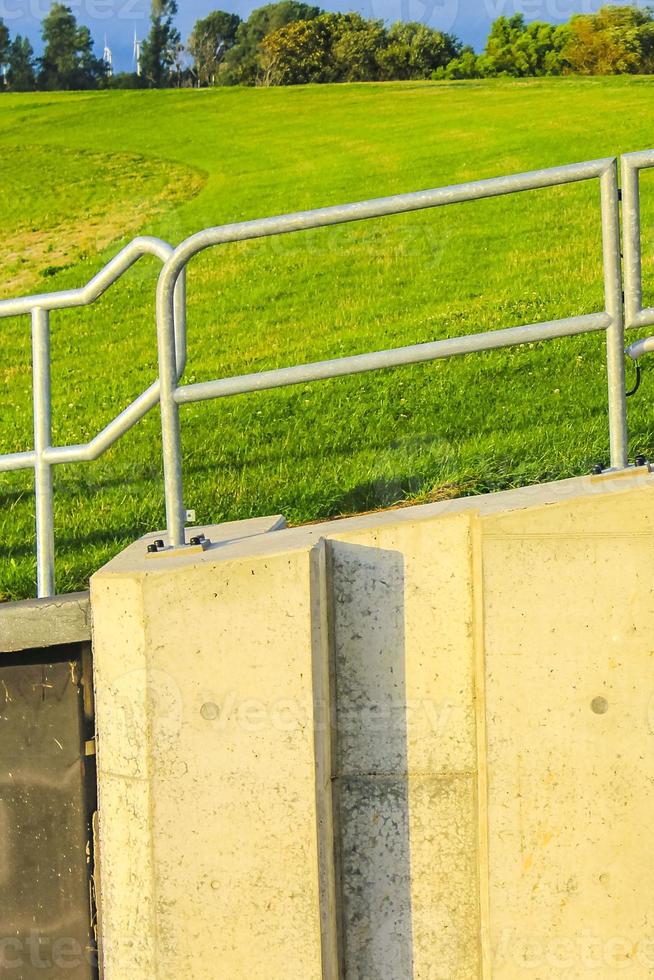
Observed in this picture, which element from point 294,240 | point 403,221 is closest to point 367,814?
point 294,240

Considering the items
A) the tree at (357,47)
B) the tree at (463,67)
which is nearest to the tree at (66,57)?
the tree at (357,47)

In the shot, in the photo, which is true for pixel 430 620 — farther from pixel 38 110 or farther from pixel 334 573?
pixel 38 110

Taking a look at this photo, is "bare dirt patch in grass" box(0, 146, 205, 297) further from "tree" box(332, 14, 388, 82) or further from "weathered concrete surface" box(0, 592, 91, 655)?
"weathered concrete surface" box(0, 592, 91, 655)

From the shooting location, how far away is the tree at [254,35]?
35.6 m

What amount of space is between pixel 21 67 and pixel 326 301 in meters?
36.2

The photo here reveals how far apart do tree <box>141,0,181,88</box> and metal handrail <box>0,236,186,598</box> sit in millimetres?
36765

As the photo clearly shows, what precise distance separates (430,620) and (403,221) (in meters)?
18.4

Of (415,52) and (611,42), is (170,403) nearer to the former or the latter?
(611,42)

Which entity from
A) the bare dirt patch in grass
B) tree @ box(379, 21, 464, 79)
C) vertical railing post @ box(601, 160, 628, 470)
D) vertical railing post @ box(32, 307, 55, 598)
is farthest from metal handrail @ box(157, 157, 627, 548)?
tree @ box(379, 21, 464, 79)

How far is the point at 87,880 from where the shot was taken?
415 centimetres

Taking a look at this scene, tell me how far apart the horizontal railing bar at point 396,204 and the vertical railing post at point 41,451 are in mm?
850

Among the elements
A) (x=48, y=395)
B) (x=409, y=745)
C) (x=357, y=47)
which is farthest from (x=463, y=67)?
(x=409, y=745)

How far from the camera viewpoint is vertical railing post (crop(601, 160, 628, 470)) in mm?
3410

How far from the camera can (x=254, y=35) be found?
38281 millimetres
